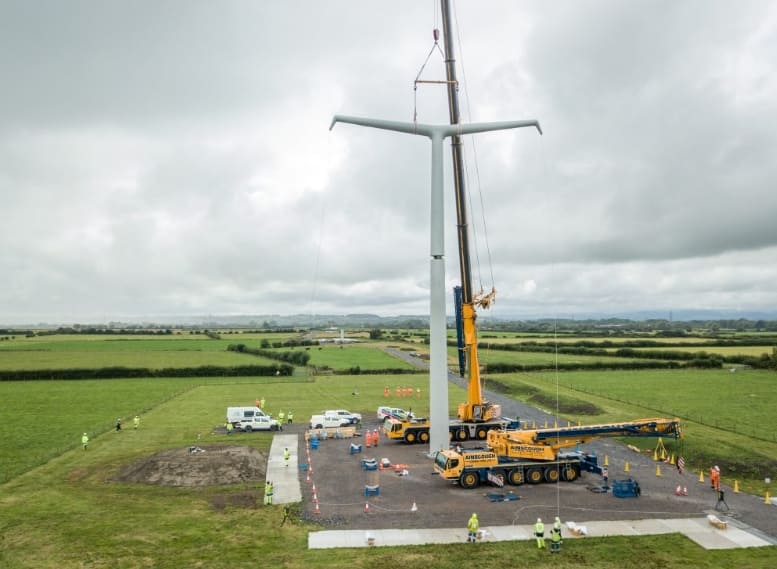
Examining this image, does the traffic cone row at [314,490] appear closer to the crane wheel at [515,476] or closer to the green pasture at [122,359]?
the crane wheel at [515,476]

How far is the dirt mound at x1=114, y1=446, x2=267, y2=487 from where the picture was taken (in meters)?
32.5

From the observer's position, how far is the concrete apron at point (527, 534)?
23.2 metres

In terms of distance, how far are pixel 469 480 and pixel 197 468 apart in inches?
658

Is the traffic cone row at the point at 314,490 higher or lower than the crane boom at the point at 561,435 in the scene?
lower

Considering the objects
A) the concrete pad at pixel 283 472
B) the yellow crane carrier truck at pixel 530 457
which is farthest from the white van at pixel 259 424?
the yellow crane carrier truck at pixel 530 457

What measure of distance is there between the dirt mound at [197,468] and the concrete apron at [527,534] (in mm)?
10859

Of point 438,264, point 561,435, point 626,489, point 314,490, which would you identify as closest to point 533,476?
point 561,435

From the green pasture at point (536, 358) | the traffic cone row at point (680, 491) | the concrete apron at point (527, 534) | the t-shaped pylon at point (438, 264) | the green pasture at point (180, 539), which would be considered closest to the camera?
the green pasture at point (180, 539)

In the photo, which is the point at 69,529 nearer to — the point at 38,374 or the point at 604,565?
the point at 604,565

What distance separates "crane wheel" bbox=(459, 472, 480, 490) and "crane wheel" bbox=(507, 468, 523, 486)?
1.94 m

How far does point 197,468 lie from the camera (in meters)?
34.2

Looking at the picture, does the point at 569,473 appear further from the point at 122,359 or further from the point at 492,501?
the point at 122,359

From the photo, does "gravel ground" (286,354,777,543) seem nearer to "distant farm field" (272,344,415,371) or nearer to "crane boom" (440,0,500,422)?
"crane boom" (440,0,500,422)

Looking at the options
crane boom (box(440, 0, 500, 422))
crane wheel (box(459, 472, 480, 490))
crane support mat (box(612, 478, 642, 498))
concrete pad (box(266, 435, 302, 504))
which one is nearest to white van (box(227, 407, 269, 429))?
concrete pad (box(266, 435, 302, 504))
